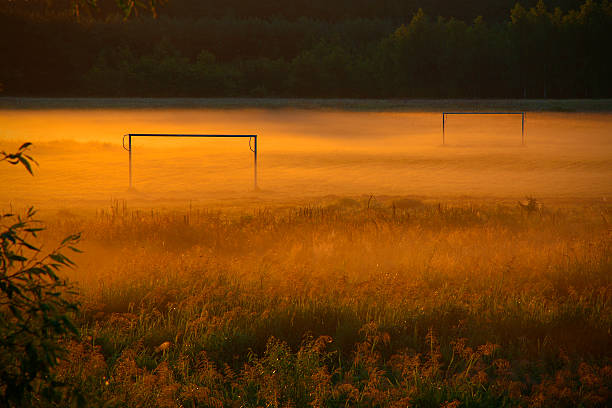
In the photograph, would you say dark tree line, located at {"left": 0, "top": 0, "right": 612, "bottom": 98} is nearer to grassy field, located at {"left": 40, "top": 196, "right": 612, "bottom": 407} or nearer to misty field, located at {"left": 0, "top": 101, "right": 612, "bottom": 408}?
misty field, located at {"left": 0, "top": 101, "right": 612, "bottom": 408}

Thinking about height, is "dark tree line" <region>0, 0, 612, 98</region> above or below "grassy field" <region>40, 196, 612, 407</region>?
above

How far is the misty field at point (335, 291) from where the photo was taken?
252 inches

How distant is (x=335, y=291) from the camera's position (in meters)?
8.90

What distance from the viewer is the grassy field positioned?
634 cm

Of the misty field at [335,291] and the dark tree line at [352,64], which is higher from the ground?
the dark tree line at [352,64]

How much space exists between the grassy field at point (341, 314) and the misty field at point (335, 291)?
0.03 meters

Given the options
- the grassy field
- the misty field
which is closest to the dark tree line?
the misty field

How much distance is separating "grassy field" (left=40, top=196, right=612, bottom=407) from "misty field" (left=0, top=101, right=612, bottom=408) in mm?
26

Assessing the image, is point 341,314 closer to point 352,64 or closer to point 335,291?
point 335,291

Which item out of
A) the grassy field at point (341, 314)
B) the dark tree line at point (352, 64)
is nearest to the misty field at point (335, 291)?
the grassy field at point (341, 314)

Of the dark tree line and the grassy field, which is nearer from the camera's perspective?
the grassy field

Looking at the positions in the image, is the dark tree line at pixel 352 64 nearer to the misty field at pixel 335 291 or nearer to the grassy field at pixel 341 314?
the misty field at pixel 335 291

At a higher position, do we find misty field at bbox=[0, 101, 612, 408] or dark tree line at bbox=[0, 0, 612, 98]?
dark tree line at bbox=[0, 0, 612, 98]

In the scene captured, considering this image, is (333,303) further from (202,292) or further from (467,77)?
(467,77)
